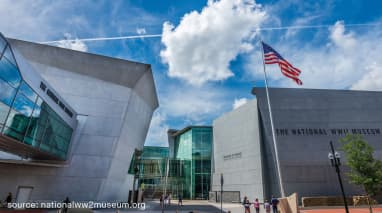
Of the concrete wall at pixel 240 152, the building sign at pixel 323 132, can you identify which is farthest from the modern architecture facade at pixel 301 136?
the concrete wall at pixel 240 152

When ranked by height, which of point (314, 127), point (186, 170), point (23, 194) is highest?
point (314, 127)

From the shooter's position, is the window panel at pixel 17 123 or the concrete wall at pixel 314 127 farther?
the concrete wall at pixel 314 127

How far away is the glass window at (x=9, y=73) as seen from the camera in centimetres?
1005

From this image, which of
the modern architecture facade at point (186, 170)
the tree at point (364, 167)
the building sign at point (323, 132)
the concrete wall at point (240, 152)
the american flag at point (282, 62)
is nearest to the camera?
the tree at point (364, 167)

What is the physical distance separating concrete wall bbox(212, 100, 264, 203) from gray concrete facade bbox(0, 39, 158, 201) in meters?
14.2

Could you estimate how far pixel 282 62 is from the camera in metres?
19.0

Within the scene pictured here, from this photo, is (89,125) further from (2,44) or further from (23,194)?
(2,44)

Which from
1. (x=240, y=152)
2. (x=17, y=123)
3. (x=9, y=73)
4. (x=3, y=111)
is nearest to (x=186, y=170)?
(x=240, y=152)

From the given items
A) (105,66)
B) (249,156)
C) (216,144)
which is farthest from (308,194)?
(105,66)

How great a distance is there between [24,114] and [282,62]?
19207mm

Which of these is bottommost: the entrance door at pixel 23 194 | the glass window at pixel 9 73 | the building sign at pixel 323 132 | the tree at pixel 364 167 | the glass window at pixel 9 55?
the entrance door at pixel 23 194

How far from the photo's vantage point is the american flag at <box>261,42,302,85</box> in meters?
18.4

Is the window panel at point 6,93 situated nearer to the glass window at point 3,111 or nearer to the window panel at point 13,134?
the glass window at point 3,111

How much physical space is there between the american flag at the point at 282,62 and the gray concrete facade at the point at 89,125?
13574 millimetres
